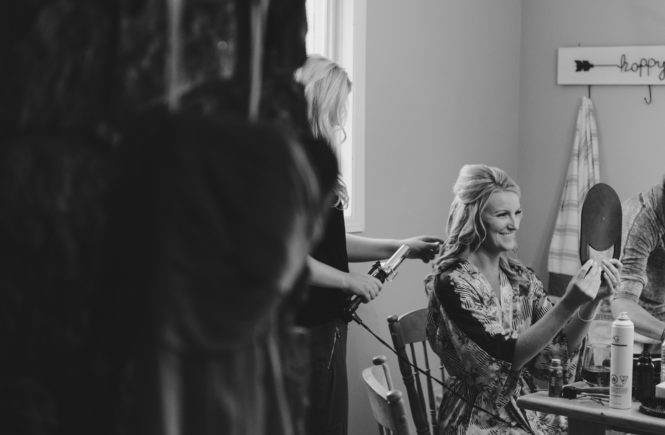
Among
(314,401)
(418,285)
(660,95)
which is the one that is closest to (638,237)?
(418,285)

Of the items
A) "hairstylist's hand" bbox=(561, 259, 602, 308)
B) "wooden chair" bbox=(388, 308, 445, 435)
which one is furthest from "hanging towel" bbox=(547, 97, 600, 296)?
"hairstylist's hand" bbox=(561, 259, 602, 308)

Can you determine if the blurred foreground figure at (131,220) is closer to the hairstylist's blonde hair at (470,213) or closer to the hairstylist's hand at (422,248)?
the hairstylist's blonde hair at (470,213)

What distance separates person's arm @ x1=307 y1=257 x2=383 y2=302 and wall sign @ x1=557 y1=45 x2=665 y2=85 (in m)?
2.49

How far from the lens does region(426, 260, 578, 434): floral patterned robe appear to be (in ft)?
7.20

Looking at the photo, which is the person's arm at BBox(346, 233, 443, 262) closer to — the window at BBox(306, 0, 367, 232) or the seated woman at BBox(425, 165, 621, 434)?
the seated woman at BBox(425, 165, 621, 434)

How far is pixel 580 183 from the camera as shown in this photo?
4234mm

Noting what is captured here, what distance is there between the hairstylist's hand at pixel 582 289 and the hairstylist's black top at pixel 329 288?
56 centimetres

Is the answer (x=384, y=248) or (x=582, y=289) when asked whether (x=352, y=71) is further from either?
(x=582, y=289)

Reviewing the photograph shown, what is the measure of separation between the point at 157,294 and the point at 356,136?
291 cm

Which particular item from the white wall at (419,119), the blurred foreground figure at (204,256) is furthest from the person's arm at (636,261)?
the blurred foreground figure at (204,256)

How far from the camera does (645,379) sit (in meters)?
1.98

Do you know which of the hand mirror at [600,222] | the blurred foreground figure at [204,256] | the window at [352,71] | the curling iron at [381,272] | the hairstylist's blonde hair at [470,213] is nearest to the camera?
the blurred foreground figure at [204,256]

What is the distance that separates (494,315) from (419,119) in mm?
1468

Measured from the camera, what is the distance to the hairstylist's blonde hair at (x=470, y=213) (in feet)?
7.80
